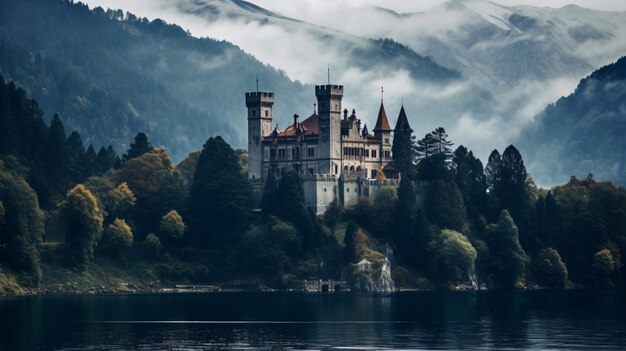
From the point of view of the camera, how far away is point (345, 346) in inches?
4264

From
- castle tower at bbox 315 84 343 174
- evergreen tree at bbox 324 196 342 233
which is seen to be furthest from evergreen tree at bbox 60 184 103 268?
castle tower at bbox 315 84 343 174

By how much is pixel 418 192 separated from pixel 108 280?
4135 centimetres

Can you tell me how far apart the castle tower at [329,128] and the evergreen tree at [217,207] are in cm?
1319

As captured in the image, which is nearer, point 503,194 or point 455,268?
point 455,268

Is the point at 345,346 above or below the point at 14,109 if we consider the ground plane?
below

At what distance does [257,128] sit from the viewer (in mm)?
196625

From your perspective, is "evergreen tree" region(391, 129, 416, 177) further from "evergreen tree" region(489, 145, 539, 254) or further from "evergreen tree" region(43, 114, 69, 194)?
"evergreen tree" region(43, 114, 69, 194)

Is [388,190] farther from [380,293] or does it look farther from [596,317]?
[596,317]

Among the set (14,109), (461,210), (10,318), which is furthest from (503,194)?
(10,318)

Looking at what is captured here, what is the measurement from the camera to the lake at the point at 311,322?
362 ft

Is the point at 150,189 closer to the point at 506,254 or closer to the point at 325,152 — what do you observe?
the point at 325,152

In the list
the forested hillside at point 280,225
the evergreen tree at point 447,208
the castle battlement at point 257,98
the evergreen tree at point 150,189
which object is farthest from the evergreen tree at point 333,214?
the castle battlement at point 257,98

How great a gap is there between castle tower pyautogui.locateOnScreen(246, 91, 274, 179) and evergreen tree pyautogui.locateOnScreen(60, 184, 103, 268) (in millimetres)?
32219

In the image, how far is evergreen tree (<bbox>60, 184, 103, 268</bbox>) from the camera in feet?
544
